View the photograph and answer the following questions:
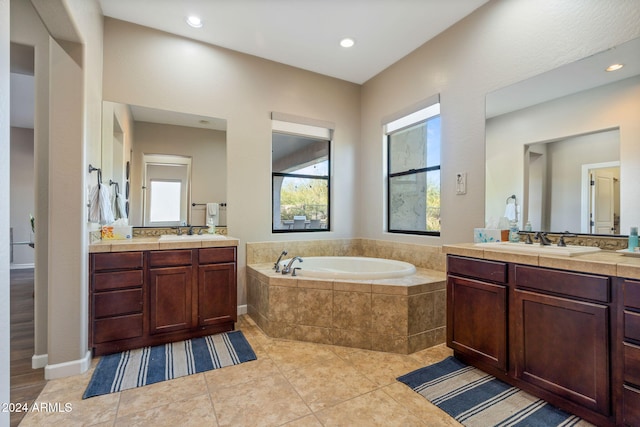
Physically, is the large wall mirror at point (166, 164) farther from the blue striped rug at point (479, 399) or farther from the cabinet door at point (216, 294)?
the blue striped rug at point (479, 399)

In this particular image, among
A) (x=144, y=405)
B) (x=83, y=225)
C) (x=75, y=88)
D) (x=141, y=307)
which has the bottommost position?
(x=144, y=405)

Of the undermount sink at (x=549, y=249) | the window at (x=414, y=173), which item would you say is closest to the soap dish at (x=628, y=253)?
the undermount sink at (x=549, y=249)

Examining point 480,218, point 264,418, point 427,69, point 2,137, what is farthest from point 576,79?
point 2,137

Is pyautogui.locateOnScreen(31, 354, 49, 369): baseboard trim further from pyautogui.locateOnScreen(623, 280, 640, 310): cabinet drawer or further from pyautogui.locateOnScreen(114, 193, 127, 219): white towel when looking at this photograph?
pyautogui.locateOnScreen(623, 280, 640, 310): cabinet drawer

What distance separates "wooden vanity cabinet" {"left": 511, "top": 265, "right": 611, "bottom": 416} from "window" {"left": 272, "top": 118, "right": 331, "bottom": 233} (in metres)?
2.53

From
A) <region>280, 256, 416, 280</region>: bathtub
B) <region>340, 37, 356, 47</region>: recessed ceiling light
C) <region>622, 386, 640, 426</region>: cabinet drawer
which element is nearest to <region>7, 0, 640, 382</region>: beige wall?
<region>280, 256, 416, 280</region>: bathtub

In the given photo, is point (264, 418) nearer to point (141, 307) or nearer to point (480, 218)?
point (141, 307)

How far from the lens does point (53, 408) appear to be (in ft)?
5.63

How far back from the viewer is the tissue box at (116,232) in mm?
2645

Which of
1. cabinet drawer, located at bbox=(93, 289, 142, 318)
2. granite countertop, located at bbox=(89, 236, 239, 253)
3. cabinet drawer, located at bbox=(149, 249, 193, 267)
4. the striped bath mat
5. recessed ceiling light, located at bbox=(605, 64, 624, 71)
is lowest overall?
the striped bath mat

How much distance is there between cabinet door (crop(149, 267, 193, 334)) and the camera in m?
2.49

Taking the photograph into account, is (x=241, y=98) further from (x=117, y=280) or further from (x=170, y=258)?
(x=117, y=280)

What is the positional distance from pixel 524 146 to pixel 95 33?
3.65m

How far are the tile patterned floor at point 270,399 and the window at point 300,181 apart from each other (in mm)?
1857
